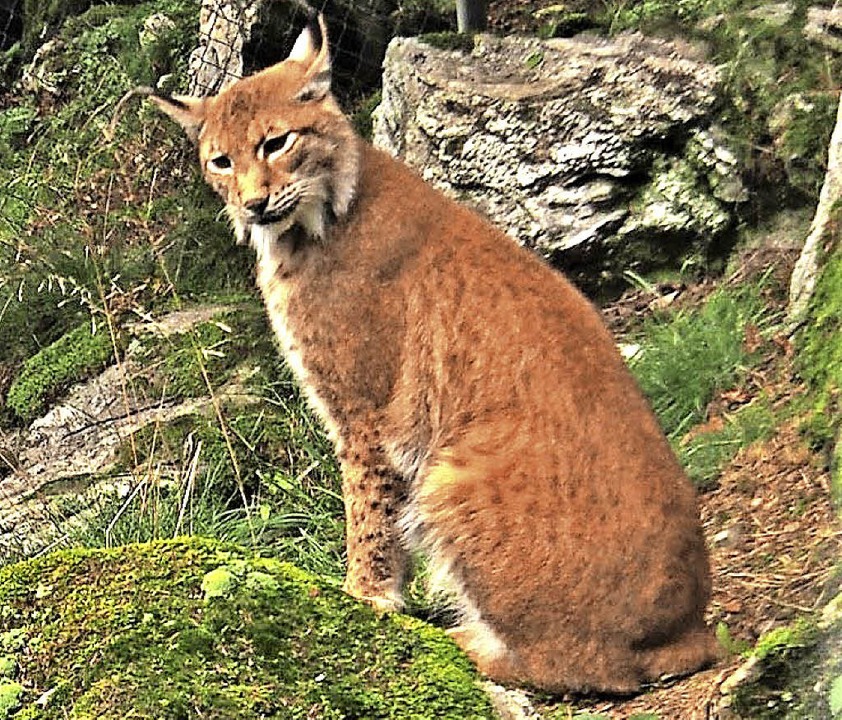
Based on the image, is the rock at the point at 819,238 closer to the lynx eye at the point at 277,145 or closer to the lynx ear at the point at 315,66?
the lynx ear at the point at 315,66

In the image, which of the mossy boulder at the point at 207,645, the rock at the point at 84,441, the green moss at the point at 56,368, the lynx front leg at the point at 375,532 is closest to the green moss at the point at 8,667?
the mossy boulder at the point at 207,645

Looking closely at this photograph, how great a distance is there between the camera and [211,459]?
5.71 m

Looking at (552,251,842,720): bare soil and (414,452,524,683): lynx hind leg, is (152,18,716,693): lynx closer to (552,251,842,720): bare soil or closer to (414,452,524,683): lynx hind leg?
(414,452,524,683): lynx hind leg

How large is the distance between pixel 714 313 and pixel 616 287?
30.7 inches

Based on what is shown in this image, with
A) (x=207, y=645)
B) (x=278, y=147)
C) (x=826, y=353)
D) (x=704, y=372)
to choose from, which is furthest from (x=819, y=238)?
(x=207, y=645)

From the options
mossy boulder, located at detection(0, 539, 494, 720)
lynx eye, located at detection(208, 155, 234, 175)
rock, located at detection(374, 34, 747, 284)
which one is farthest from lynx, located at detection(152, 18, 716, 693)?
rock, located at detection(374, 34, 747, 284)

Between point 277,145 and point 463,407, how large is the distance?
103cm

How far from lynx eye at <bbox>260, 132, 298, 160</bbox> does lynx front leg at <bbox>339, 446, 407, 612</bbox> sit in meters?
0.96

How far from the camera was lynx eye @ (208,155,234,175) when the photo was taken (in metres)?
4.15

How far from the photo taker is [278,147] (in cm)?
413

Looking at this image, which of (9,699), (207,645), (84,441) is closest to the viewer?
(9,699)

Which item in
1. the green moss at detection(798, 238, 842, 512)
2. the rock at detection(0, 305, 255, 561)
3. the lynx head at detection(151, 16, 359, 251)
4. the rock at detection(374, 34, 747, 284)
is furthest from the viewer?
the rock at detection(374, 34, 747, 284)

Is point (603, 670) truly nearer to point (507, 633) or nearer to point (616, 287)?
point (507, 633)

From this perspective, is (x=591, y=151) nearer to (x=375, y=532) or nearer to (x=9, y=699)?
(x=375, y=532)
